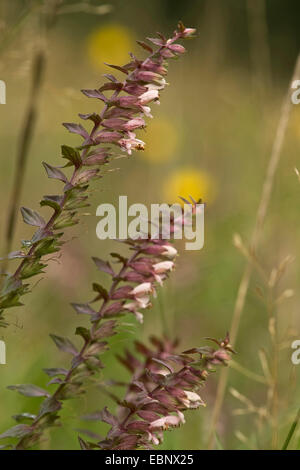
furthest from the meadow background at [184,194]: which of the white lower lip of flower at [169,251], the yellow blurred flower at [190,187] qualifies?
the white lower lip of flower at [169,251]

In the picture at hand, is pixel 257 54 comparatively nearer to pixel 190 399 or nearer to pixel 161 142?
pixel 161 142

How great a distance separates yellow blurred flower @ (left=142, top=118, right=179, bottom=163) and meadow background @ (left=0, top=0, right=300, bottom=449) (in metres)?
0.01

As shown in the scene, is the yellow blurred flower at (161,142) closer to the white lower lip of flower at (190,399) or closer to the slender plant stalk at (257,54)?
the slender plant stalk at (257,54)

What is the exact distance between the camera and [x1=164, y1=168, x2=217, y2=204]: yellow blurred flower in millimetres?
3584

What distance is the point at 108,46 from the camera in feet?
17.0

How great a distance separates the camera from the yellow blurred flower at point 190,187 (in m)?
3.58

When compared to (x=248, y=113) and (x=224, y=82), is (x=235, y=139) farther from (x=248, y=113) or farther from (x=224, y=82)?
(x=224, y=82)

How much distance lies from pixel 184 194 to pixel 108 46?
6.90ft

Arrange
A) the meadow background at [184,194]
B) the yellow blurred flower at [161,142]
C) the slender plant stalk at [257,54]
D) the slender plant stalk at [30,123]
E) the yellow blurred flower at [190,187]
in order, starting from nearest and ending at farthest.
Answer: the slender plant stalk at [30,123], the meadow background at [184,194], the slender plant stalk at [257,54], the yellow blurred flower at [190,187], the yellow blurred flower at [161,142]

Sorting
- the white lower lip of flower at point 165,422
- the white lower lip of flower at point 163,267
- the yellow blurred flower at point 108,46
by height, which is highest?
the yellow blurred flower at point 108,46

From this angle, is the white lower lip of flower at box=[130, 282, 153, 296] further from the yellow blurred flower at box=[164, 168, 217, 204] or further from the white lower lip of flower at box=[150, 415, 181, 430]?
the yellow blurred flower at box=[164, 168, 217, 204]

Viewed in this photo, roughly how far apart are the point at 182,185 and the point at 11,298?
9.30 feet

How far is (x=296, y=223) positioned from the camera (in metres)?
3.02

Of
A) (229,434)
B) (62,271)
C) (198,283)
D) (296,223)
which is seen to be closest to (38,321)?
(62,271)
